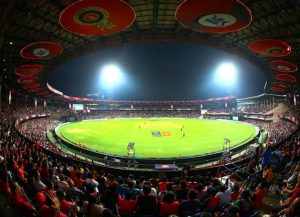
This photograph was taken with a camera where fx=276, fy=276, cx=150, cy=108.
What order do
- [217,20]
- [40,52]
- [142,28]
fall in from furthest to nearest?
[142,28] < [40,52] < [217,20]

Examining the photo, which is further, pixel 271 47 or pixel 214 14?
pixel 271 47

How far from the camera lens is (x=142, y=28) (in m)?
33.8

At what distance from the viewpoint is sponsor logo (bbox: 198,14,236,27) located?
18984 millimetres

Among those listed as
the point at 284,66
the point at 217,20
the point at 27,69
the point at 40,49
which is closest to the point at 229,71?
the point at 284,66

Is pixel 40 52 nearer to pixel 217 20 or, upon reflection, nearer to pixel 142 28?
pixel 142 28

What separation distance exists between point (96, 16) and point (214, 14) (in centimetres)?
805

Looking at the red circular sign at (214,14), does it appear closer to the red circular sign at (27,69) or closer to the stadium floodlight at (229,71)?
the red circular sign at (27,69)

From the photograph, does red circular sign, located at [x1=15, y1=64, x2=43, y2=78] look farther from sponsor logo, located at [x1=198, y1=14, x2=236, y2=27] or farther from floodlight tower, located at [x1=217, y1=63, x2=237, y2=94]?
floodlight tower, located at [x1=217, y1=63, x2=237, y2=94]

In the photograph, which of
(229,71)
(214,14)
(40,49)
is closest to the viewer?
(214,14)

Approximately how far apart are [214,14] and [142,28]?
16334mm

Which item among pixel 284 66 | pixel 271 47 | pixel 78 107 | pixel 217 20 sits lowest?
pixel 78 107

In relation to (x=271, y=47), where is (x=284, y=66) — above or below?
below

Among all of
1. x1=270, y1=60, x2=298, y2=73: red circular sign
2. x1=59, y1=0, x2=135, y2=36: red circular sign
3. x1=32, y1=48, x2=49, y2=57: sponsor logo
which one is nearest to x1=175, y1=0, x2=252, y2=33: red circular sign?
x1=59, y1=0, x2=135, y2=36: red circular sign

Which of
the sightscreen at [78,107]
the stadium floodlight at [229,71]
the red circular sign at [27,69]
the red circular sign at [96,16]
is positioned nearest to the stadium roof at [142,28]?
the red circular sign at [96,16]
